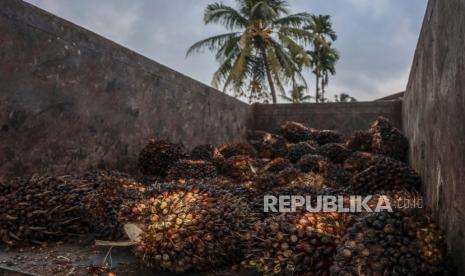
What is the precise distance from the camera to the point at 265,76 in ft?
62.3

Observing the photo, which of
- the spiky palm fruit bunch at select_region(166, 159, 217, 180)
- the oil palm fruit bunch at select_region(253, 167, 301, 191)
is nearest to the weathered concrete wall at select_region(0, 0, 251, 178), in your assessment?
the spiky palm fruit bunch at select_region(166, 159, 217, 180)

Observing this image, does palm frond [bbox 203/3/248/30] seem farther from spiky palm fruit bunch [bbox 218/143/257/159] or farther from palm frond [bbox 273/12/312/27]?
spiky palm fruit bunch [bbox 218/143/257/159]

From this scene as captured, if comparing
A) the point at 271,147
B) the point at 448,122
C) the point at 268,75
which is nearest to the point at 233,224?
the point at 448,122

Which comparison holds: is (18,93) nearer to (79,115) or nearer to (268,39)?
(79,115)

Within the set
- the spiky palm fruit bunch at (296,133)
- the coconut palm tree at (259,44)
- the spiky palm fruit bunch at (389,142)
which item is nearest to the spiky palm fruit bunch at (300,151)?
the spiky palm fruit bunch at (389,142)

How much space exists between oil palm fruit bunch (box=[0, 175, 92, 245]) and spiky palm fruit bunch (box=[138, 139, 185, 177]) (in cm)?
163

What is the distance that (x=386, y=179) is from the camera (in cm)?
282

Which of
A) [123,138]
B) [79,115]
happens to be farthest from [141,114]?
[79,115]

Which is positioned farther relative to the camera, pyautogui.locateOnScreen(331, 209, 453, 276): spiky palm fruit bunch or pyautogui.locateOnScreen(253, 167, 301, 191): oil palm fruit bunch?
pyautogui.locateOnScreen(253, 167, 301, 191): oil palm fruit bunch

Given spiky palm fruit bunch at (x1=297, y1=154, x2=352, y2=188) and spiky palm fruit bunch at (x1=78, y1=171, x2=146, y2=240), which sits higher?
spiky palm fruit bunch at (x1=297, y1=154, x2=352, y2=188)

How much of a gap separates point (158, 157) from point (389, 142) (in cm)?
253

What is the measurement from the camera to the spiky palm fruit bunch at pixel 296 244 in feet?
5.20

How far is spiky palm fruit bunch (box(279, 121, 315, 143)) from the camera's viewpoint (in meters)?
6.18

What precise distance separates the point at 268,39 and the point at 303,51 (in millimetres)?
1876
